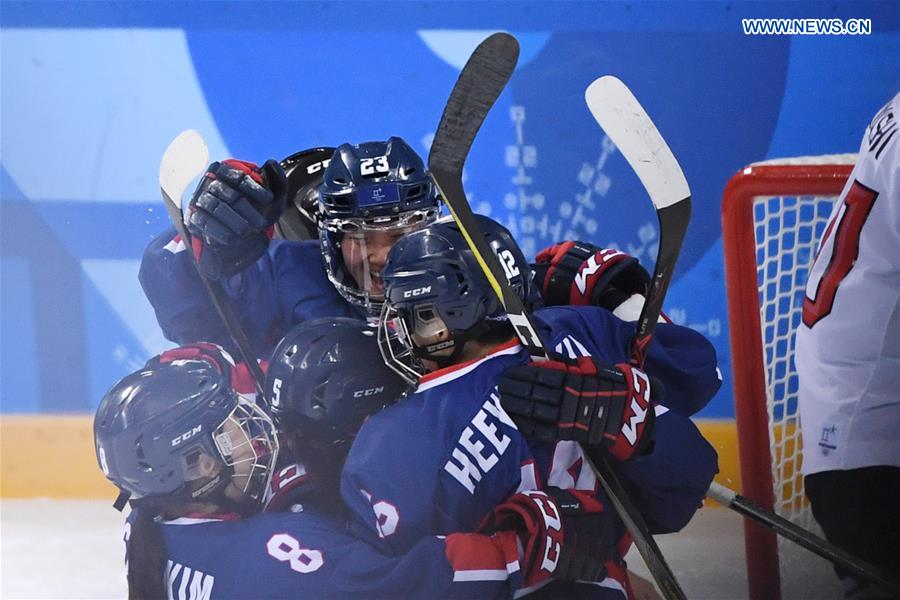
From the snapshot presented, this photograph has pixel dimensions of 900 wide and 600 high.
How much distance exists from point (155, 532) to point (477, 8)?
3.70 feet

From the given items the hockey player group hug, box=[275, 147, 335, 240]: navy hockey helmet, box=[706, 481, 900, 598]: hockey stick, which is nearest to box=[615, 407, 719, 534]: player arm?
the hockey player group hug

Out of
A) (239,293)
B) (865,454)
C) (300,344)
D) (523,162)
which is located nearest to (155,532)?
(300,344)

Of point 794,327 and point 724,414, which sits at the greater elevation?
point 794,327

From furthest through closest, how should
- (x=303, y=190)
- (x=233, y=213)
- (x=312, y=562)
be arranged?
(x=303, y=190), (x=233, y=213), (x=312, y=562)

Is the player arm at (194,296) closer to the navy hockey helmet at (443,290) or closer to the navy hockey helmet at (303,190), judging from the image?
the navy hockey helmet at (303,190)

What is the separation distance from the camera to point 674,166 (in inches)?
68.5

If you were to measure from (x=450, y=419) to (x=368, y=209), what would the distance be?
0.45 meters

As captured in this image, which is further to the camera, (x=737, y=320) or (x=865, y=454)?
(x=737, y=320)

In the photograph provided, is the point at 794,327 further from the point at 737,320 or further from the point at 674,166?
the point at 674,166

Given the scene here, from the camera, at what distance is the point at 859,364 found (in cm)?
188

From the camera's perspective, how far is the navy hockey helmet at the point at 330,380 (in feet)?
5.64

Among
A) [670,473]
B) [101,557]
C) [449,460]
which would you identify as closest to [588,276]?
[670,473]

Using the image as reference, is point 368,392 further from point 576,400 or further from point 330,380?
point 576,400

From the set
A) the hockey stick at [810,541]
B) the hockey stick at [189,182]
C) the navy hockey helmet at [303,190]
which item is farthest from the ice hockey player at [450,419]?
the navy hockey helmet at [303,190]
